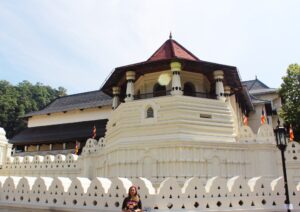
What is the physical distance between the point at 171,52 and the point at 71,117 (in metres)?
18.4

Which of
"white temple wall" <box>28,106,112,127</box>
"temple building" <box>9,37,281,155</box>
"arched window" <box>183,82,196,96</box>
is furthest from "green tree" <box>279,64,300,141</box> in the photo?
"white temple wall" <box>28,106,112,127</box>

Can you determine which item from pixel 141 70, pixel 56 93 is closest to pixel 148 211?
pixel 141 70

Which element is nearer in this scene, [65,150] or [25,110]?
[65,150]

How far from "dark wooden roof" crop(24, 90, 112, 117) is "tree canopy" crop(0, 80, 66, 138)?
1061 centimetres

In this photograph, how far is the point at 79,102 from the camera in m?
35.5

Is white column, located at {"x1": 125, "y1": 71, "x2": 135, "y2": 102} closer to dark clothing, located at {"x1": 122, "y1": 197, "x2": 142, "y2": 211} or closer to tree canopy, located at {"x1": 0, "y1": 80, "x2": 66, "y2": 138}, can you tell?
dark clothing, located at {"x1": 122, "y1": 197, "x2": 142, "y2": 211}

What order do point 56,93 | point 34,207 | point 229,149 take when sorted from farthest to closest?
1. point 56,93
2. point 229,149
3. point 34,207

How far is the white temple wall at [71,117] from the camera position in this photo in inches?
1256

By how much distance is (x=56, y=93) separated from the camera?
7188 centimetres

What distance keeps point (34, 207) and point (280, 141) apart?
7713 millimetres

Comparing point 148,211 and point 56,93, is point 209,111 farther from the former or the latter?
point 56,93

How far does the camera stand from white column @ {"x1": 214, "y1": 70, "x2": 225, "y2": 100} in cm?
1756

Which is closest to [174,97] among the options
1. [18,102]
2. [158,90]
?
[158,90]

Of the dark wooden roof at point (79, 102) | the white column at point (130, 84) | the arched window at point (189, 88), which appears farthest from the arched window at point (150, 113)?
the dark wooden roof at point (79, 102)
